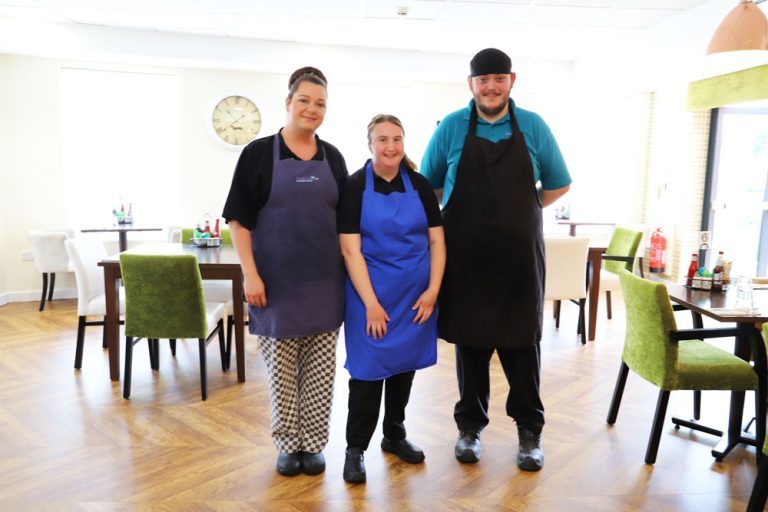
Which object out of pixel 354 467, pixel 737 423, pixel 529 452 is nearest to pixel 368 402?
pixel 354 467

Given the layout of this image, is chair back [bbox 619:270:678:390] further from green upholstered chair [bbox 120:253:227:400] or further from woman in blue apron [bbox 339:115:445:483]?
green upholstered chair [bbox 120:253:227:400]

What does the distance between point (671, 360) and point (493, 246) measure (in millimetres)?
949

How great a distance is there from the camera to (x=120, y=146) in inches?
259

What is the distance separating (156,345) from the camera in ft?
12.8

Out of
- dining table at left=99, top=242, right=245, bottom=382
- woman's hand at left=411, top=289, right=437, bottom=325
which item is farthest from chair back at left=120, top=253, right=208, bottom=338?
woman's hand at left=411, top=289, right=437, bottom=325

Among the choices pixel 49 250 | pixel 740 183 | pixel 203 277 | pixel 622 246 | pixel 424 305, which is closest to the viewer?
pixel 424 305

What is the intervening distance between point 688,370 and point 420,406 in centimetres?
139

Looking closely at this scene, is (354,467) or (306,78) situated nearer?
(306,78)

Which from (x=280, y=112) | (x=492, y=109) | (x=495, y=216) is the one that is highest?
(x=280, y=112)

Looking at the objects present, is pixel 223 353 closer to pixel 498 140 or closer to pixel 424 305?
pixel 424 305

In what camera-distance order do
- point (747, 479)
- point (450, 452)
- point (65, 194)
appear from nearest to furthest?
point (747, 479) → point (450, 452) → point (65, 194)

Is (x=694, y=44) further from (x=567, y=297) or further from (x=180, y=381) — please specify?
(x=180, y=381)

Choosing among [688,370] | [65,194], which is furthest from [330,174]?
[65,194]

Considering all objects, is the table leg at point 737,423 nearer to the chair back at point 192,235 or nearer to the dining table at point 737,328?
the dining table at point 737,328
